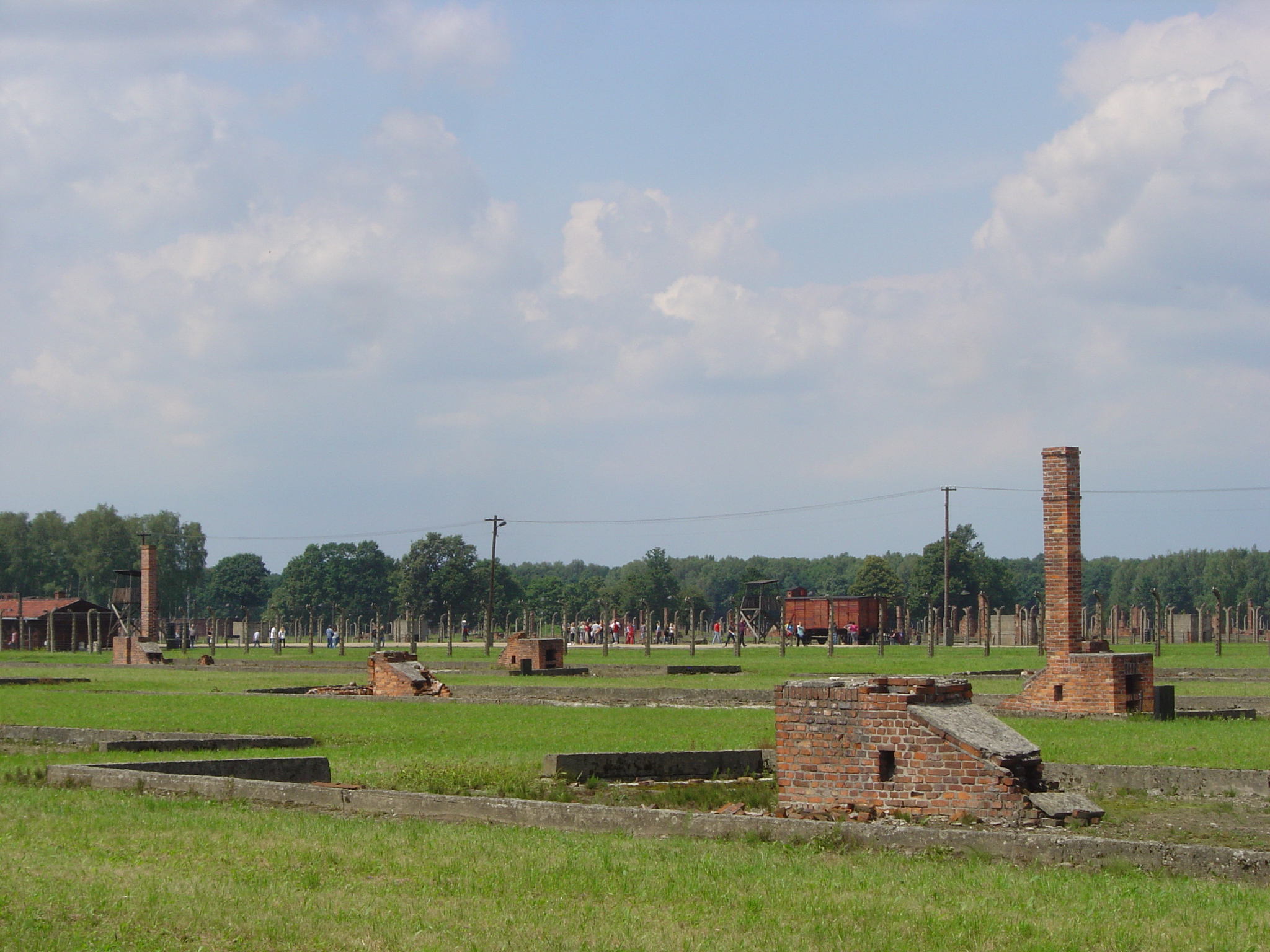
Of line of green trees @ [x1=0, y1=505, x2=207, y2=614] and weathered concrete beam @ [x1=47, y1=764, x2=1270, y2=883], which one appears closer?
weathered concrete beam @ [x1=47, y1=764, x2=1270, y2=883]

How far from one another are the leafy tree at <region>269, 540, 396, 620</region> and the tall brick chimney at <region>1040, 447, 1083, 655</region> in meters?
116

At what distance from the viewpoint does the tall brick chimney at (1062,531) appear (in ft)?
77.7

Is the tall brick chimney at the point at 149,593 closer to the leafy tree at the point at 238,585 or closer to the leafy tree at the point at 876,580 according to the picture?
the leafy tree at the point at 876,580

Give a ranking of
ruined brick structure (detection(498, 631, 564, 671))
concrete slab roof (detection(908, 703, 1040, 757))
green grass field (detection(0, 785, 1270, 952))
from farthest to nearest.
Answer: ruined brick structure (detection(498, 631, 564, 671))
concrete slab roof (detection(908, 703, 1040, 757))
green grass field (detection(0, 785, 1270, 952))

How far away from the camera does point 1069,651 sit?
23172 mm

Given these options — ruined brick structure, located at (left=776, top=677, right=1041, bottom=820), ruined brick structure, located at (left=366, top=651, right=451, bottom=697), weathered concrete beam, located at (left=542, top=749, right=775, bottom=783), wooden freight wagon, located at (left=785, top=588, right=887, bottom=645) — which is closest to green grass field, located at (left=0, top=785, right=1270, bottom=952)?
ruined brick structure, located at (left=776, top=677, right=1041, bottom=820)

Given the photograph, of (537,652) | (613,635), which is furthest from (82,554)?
(537,652)

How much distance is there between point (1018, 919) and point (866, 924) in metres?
0.80

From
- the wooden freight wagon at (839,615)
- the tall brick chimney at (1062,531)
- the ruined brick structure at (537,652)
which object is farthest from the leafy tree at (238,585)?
the tall brick chimney at (1062,531)

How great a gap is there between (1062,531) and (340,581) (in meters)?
122

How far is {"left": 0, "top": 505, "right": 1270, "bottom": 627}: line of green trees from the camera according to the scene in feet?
383

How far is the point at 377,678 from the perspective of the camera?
101 feet

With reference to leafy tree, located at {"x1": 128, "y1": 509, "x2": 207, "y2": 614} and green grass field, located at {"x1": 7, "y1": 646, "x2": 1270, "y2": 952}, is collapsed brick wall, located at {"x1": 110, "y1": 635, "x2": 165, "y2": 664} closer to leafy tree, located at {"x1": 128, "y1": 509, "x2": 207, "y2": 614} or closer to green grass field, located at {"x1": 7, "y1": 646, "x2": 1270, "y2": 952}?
green grass field, located at {"x1": 7, "y1": 646, "x2": 1270, "y2": 952}

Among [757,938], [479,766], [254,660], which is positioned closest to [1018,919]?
[757,938]
